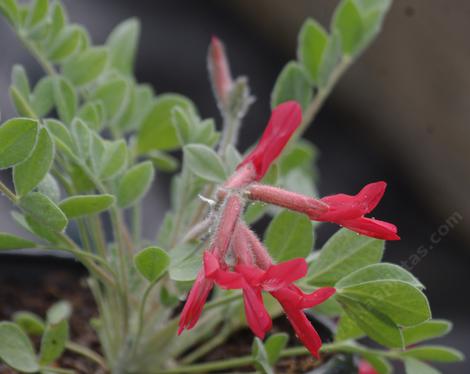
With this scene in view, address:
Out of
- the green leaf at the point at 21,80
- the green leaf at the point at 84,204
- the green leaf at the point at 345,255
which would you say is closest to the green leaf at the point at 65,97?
the green leaf at the point at 21,80

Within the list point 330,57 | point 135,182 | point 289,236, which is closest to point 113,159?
point 135,182

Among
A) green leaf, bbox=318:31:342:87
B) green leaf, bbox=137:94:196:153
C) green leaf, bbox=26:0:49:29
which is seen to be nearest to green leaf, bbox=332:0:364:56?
green leaf, bbox=318:31:342:87

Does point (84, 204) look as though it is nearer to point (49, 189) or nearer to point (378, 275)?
point (49, 189)

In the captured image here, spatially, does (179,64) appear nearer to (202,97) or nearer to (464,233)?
(202,97)

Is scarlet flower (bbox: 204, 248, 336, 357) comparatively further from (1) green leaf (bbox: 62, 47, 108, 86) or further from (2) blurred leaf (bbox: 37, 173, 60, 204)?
(1) green leaf (bbox: 62, 47, 108, 86)

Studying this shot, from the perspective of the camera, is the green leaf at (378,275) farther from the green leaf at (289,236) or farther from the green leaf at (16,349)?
the green leaf at (16,349)

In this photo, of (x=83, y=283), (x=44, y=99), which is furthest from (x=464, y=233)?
(x=44, y=99)
